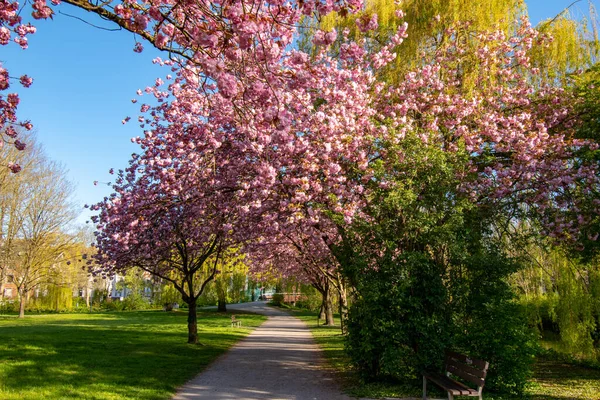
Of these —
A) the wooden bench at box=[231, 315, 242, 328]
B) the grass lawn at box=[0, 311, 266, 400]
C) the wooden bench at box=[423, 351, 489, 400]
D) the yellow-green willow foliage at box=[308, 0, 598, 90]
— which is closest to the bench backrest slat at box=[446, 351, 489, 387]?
the wooden bench at box=[423, 351, 489, 400]

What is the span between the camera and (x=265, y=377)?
9539 millimetres

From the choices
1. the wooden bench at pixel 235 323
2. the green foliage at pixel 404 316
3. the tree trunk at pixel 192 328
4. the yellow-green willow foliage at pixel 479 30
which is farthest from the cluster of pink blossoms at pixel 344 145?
the wooden bench at pixel 235 323

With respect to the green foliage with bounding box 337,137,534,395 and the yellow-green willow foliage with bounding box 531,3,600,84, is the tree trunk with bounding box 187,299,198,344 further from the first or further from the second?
the yellow-green willow foliage with bounding box 531,3,600,84

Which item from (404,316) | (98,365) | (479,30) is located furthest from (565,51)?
(98,365)

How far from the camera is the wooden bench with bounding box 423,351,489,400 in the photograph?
19.6 feet

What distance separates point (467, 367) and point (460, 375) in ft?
0.82

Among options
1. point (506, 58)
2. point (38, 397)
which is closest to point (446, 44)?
point (506, 58)

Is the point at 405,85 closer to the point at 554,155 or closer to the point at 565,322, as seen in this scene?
the point at 554,155

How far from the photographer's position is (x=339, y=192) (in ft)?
31.1

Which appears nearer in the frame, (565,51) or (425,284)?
(425,284)

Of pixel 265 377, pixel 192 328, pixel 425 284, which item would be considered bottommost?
pixel 265 377

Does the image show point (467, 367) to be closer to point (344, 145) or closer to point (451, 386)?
point (451, 386)

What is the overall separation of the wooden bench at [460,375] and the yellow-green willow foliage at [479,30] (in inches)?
258

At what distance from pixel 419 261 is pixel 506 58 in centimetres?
626
